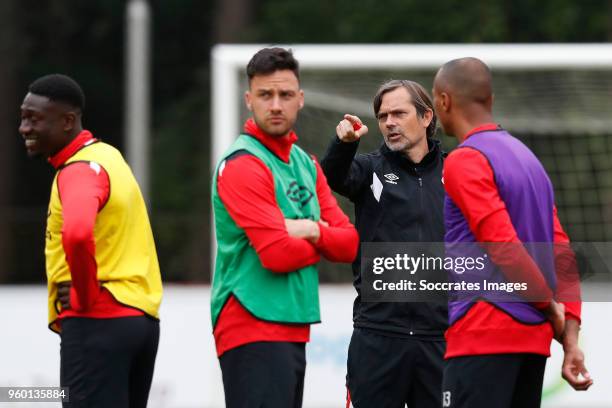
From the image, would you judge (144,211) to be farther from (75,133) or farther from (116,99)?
(116,99)

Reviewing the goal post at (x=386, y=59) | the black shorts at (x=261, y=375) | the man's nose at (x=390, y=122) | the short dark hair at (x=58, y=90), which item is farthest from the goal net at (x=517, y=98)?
the black shorts at (x=261, y=375)

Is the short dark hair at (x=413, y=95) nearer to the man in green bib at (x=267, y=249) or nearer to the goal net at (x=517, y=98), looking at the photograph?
the man in green bib at (x=267, y=249)

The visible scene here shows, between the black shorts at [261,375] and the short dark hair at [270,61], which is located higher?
the short dark hair at [270,61]

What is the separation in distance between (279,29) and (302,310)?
56.4 feet

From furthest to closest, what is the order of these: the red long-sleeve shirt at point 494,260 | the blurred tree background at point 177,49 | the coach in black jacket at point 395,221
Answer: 1. the blurred tree background at point 177,49
2. the coach in black jacket at point 395,221
3. the red long-sleeve shirt at point 494,260

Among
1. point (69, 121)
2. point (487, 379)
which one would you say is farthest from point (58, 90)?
point (487, 379)

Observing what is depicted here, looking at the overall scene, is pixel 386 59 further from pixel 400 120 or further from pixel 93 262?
pixel 93 262

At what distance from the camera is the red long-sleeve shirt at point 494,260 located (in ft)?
15.3

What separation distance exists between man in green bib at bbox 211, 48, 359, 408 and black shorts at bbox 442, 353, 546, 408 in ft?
2.12

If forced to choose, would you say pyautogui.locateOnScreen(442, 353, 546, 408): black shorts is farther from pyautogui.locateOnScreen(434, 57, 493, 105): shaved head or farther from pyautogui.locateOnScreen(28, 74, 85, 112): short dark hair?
pyautogui.locateOnScreen(28, 74, 85, 112): short dark hair

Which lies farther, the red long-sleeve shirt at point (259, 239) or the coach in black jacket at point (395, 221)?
the coach in black jacket at point (395, 221)

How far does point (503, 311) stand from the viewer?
15.6 ft

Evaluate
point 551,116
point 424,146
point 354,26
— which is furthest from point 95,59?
point 424,146

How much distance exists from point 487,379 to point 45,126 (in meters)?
2.17
